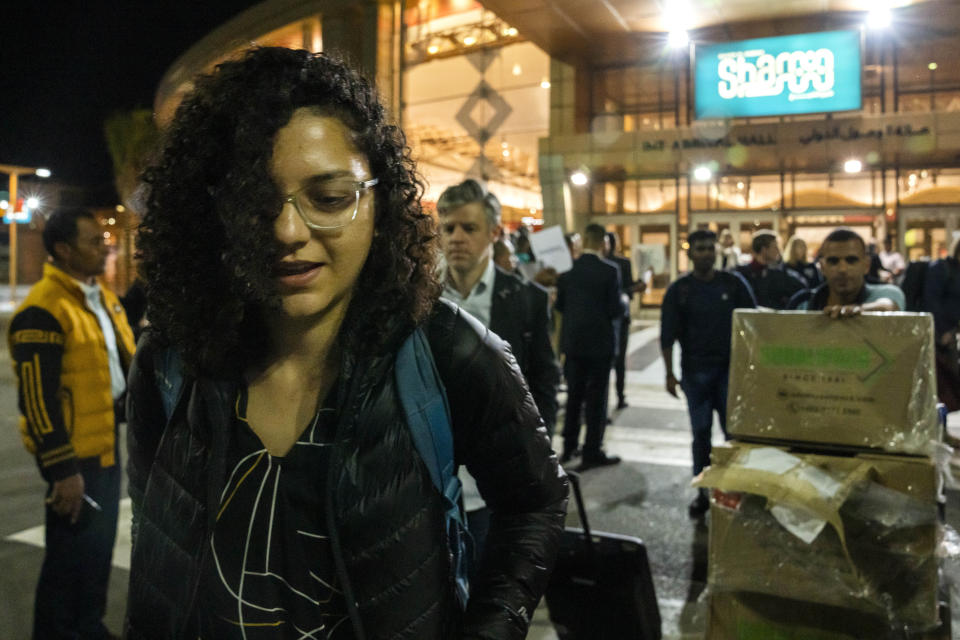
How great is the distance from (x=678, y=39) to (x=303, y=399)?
19.8m

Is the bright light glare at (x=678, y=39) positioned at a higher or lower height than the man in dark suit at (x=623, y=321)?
higher

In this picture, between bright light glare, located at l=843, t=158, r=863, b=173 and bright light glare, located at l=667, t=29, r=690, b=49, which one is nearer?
bright light glare, located at l=843, t=158, r=863, b=173

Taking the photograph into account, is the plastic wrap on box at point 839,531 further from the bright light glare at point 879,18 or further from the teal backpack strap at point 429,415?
the bright light glare at point 879,18

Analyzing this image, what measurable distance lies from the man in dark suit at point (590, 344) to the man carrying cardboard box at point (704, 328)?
908mm

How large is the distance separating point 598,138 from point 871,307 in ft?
53.2

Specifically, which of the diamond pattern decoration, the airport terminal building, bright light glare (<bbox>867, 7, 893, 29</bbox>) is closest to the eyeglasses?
the airport terminal building

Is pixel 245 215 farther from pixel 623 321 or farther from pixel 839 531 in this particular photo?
pixel 623 321

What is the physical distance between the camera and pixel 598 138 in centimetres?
1864

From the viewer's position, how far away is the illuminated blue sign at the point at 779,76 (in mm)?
16547

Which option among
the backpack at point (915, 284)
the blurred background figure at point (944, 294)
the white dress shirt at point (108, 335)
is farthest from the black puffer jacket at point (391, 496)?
the backpack at point (915, 284)

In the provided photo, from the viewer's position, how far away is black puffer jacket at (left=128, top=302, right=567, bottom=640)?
124 centimetres

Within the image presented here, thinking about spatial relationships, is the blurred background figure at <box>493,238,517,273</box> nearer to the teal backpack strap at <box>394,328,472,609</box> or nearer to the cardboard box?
the cardboard box

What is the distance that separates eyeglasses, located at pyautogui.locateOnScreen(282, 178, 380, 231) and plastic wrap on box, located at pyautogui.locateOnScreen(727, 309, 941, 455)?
2069 mm

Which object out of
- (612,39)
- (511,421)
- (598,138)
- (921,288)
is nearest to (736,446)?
(511,421)
